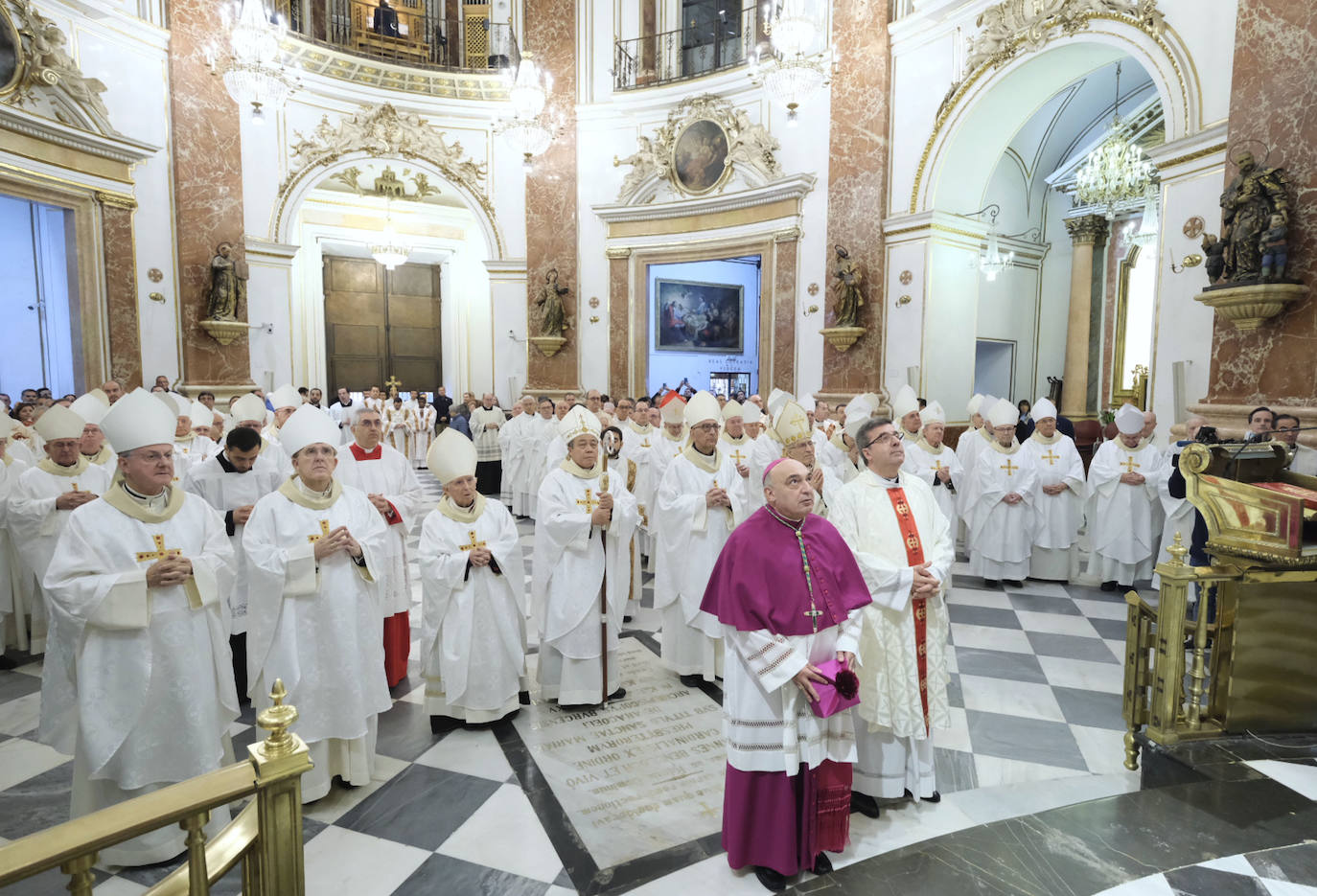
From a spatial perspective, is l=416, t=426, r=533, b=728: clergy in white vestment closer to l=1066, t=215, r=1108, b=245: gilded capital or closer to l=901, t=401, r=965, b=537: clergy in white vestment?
l=901, t=401, r=965, b=537: clergy in white vestment

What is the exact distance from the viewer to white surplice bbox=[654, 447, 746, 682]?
5344 mm

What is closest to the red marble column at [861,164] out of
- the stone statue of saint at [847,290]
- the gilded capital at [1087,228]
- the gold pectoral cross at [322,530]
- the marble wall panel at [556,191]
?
the stone statue of saint at [847,290]

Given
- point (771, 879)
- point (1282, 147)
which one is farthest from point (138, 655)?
point (1282, 147)

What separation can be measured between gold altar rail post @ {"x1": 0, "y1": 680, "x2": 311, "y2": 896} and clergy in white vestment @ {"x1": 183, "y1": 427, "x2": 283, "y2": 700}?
3.13 metres

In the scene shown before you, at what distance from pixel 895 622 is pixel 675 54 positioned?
1541cm

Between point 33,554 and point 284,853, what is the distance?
5225 mm

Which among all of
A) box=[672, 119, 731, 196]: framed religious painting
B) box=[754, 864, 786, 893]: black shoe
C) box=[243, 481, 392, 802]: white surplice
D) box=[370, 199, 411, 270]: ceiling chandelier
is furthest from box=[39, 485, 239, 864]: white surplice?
box=[370, 199, 411, 270]: ceiling chandelier

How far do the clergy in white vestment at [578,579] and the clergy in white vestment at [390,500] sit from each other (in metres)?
0.94

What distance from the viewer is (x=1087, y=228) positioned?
48.3 ft

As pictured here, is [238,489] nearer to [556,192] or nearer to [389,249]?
[389,249]

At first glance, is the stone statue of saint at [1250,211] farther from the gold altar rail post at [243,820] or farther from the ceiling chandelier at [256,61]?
the ceiling chandelier at [256,61]

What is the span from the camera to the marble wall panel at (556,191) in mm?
16344

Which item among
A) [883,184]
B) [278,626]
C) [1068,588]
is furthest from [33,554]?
[883,184]

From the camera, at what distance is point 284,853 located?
1.82 m
